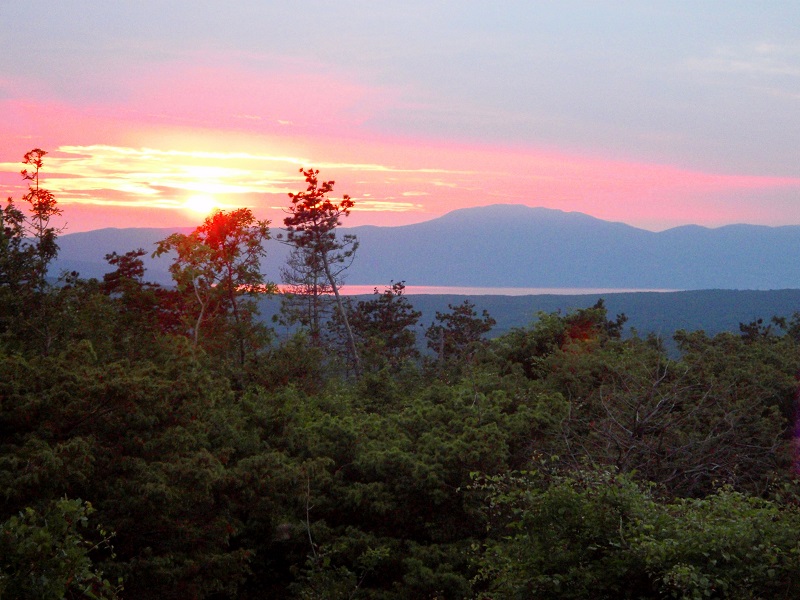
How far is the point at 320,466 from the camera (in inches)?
556

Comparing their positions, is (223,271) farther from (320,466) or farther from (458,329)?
(458,329)

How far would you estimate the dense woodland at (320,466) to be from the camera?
26.5ft

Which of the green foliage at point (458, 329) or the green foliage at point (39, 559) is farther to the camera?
the green foliage at point (458, 329)

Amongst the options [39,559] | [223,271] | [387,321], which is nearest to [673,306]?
[387,321]

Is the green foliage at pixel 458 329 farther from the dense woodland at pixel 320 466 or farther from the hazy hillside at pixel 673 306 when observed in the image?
the hazy hillside at pixel 673 306

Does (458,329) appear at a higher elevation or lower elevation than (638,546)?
lower

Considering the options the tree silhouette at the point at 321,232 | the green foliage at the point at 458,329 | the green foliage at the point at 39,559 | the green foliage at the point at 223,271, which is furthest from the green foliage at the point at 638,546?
the green foliage at the point at 458,329

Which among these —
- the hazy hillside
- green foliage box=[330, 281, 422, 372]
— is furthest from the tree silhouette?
the hazy hillside

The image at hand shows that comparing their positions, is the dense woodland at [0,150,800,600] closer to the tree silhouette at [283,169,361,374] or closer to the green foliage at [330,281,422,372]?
the tree silhouette at [283,169,361,374]

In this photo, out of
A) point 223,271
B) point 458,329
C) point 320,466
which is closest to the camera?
point 320,466

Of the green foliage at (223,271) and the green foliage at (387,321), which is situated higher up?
the green foliage at (223,271)

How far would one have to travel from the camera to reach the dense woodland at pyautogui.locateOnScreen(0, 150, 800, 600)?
26.5 ft

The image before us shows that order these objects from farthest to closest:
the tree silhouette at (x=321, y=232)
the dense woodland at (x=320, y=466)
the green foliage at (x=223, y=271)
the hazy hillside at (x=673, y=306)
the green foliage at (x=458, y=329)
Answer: the hazy hillside at (x=673, y=306) < the green foliage at (x=458, y=329) < the tree silhouette at (x=321, y=232) < the green foliage at (x=223, y=271) < the dense woodland at (x=320, y=466)

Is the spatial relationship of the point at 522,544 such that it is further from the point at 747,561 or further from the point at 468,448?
the point at 468,448
